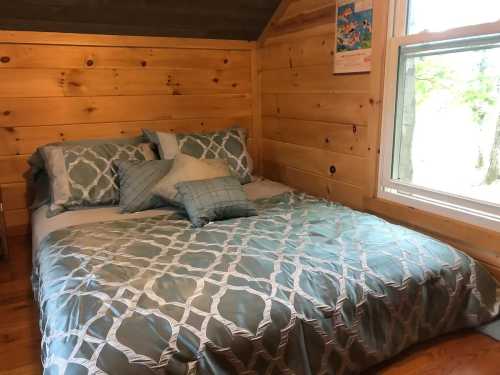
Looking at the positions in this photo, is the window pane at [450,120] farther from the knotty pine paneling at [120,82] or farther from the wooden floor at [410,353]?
the knotty pine paneling at [120,82]

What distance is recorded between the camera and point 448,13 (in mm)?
1809

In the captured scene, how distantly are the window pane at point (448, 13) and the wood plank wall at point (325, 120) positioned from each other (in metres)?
0.14

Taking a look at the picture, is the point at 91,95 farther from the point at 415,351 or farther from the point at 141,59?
the point at 415,351

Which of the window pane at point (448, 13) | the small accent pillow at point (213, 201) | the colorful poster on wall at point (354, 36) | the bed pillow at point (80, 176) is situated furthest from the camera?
the bed pillow at point (80, 176)

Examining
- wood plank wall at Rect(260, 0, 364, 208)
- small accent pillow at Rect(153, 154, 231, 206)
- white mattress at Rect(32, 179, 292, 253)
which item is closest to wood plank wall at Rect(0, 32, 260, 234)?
wood plank wall at Rect(260, 0, 364, 208)

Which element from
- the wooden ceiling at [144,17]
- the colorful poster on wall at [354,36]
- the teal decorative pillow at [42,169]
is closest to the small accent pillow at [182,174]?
the teal decorative pillow at [42,169]

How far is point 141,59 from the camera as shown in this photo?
283 centimetres

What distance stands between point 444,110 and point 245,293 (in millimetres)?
1302

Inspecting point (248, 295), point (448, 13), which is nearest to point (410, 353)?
point (248, 295)

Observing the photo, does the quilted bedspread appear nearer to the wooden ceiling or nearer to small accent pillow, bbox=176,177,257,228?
small accent pillow, bbox=176,177,257,228

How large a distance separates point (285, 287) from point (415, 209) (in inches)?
39.1

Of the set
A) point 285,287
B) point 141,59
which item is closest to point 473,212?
point 285,287

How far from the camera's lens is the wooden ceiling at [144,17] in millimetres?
2357

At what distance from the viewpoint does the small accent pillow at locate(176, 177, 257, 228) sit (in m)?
1.99
